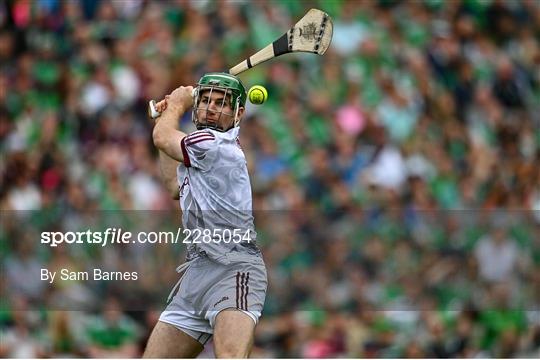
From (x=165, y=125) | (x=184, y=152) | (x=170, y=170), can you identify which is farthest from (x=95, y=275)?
(x=184, y=152)

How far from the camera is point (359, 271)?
794 cm

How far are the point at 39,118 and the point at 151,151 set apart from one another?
82 cm

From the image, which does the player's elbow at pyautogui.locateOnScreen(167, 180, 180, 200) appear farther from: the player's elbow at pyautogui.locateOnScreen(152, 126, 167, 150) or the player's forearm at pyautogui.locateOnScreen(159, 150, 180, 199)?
the player's elbow at pyautogui.locateOnScreen(152, 126, 167, 150)

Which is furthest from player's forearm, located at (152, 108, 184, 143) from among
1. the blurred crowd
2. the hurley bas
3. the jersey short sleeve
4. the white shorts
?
the hurley bas

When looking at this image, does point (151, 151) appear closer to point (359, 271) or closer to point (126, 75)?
point (126, 75)

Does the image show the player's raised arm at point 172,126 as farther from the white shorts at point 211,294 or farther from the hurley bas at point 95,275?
the hurley bas at point 95,275

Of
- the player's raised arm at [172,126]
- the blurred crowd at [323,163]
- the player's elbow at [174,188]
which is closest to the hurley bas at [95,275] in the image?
the blurred crowd at [323,163]

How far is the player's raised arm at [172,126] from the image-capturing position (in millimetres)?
5109

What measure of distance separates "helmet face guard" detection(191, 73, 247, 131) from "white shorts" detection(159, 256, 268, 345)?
0.55 m

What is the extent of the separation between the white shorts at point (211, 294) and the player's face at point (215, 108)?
1.81 feet

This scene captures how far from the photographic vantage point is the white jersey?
16.7 feet

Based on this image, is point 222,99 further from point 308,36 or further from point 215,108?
point 308,36

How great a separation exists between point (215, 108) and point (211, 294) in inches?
29.3

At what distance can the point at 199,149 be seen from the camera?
5.05 metres
